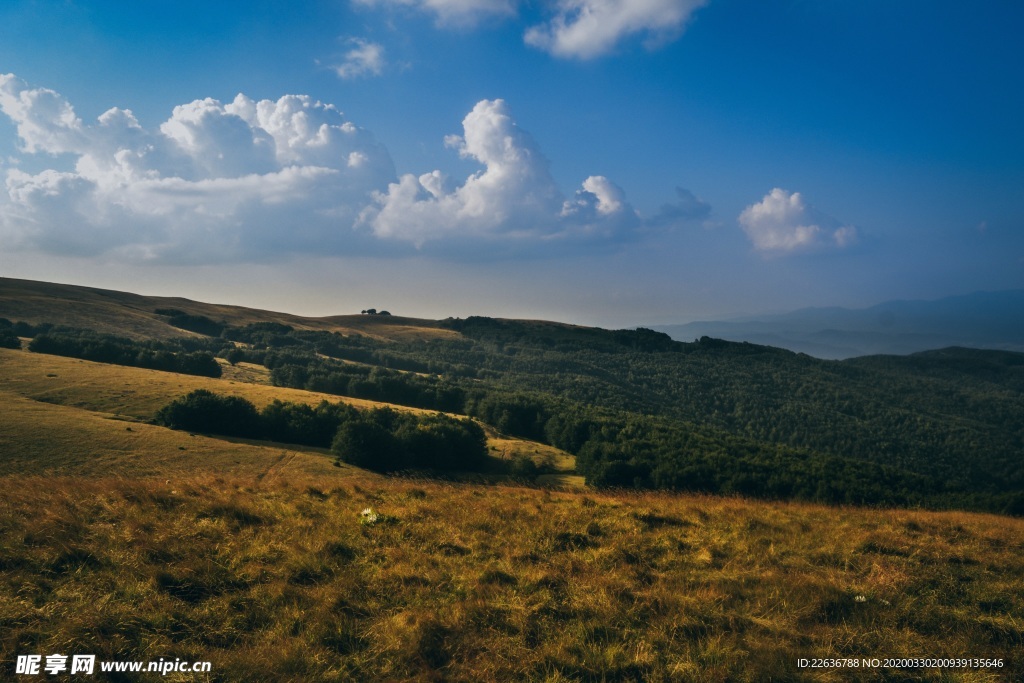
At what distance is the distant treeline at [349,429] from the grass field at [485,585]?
27095 millimetres

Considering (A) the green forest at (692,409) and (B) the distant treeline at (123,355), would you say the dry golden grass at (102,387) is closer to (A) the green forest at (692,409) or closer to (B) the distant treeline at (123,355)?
(B) the distant treeline at (123,355)

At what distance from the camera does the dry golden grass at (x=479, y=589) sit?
21.1 feet

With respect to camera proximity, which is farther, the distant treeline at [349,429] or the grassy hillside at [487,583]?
the distant treeline at [349,429]

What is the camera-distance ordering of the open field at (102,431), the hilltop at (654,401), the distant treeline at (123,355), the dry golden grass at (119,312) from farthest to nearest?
the dry golden grass at (119,312) < the distant treeline at (123,355) < the hilltop at (654,401) < the open field at (102,431)

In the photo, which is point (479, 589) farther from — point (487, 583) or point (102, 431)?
point (102, 431)

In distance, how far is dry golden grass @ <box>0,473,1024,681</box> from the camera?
644cm

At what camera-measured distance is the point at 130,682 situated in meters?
5.89

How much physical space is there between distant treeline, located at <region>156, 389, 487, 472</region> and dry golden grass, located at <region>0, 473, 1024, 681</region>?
28663mm

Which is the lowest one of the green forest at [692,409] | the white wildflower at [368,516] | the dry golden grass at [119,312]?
the green forest at [692,409]

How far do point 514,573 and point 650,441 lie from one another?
53358mm

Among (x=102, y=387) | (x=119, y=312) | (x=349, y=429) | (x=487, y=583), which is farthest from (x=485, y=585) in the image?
(x=119, y=312)

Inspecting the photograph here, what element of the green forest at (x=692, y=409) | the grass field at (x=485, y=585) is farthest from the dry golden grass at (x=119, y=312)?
the grass field at (x=485, y=585)

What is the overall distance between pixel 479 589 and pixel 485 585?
0.19 meters

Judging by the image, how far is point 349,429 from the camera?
40.4 meters
